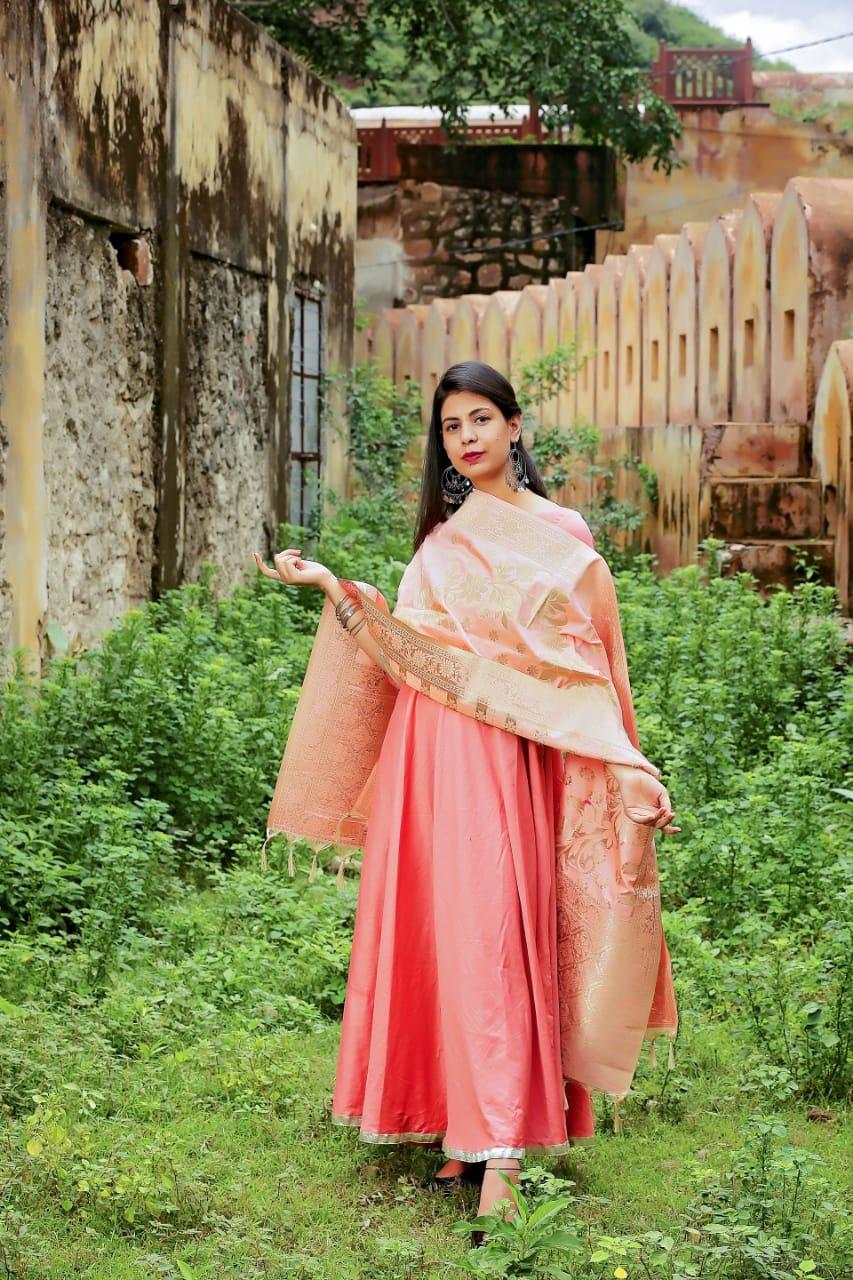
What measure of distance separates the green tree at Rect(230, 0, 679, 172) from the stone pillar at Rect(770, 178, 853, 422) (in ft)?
20.8

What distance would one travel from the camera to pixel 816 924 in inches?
184

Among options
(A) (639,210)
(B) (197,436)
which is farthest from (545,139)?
(B) (197,436)

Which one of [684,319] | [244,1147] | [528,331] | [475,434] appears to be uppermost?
[528,331]

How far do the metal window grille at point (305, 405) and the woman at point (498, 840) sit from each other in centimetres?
624

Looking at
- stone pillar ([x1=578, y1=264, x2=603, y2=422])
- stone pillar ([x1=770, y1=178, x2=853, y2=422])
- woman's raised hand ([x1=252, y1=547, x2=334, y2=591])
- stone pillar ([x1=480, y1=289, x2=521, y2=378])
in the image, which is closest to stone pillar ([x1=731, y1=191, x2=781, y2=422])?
stone pillar ([x1=770, y1=178, x2=853, y2=422])

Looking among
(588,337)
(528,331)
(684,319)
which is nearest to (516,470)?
(684,319)

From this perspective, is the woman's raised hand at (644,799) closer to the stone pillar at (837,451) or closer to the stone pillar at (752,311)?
the stone pillar at (837,451)

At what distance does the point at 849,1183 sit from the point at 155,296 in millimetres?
5135

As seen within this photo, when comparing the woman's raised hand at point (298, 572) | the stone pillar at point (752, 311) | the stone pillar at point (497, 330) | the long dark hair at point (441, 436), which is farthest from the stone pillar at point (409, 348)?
the woman's raised hand at point (298, 572)

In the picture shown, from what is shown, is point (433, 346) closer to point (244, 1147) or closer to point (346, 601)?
point (346, 601)

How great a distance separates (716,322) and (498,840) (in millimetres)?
6506

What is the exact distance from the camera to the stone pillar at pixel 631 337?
10.1 metres

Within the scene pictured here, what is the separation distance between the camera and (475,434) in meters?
3.22

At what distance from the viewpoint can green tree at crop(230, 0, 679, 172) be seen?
14.1 m
